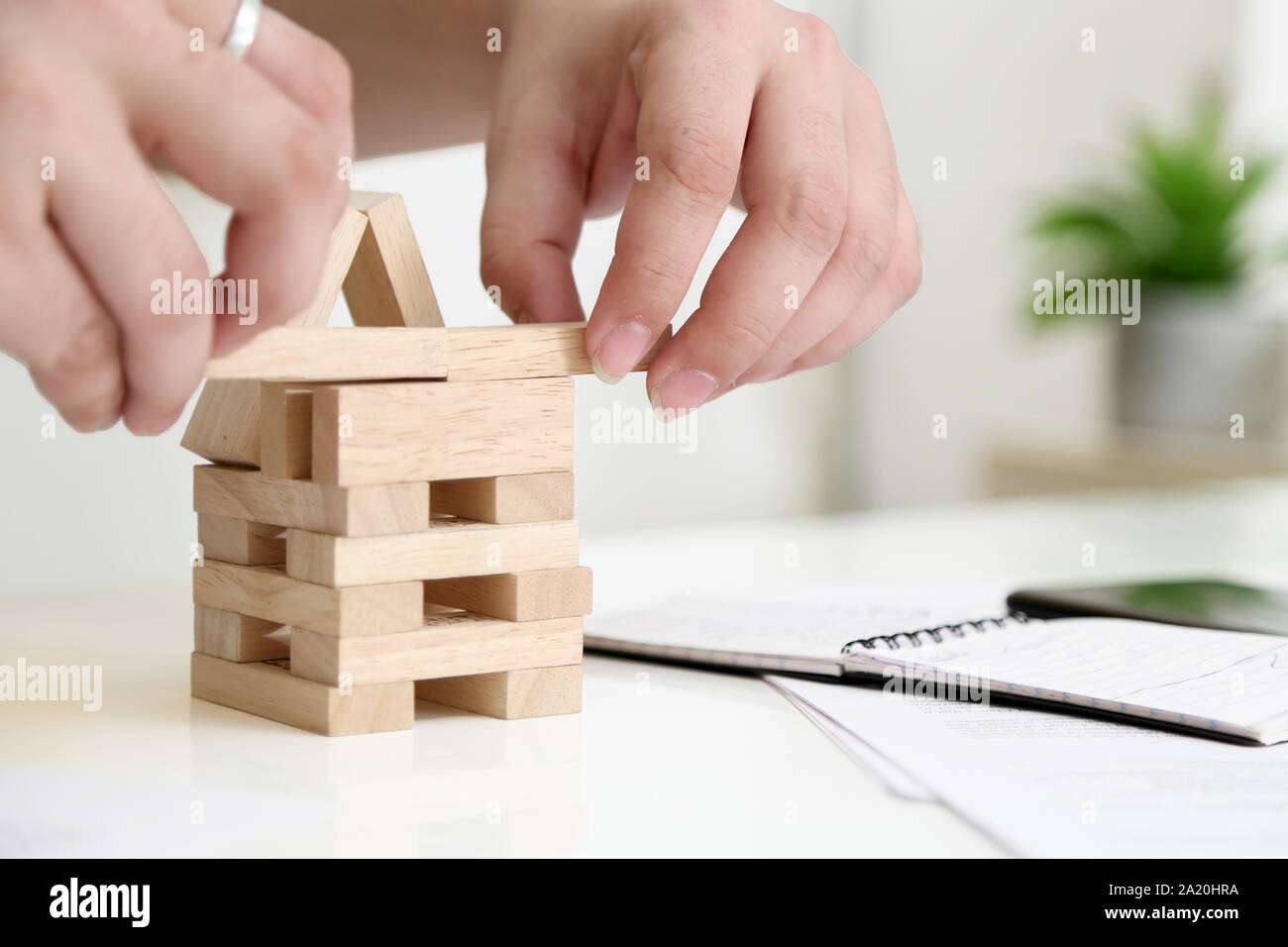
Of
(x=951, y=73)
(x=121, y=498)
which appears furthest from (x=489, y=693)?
(x=951, y=73)

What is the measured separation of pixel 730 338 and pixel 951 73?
362cm

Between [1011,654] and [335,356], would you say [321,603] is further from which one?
[1011,654]

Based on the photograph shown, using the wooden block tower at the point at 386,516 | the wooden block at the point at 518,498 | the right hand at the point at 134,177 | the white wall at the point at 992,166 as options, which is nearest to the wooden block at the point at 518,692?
the wooden block tower at the point at 386,516

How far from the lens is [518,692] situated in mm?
861

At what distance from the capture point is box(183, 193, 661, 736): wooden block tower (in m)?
0.78

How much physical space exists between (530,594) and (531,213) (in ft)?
1.37

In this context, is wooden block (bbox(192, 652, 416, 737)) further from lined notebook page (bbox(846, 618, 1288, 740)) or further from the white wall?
the white wall

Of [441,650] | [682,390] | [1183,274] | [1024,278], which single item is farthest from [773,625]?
[1024,278]

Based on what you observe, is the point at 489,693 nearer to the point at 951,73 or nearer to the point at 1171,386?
the point at 1171,386

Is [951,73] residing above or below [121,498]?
above

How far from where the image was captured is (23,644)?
42.8 inches

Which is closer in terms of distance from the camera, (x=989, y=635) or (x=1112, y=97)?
(x=989, y=635)
